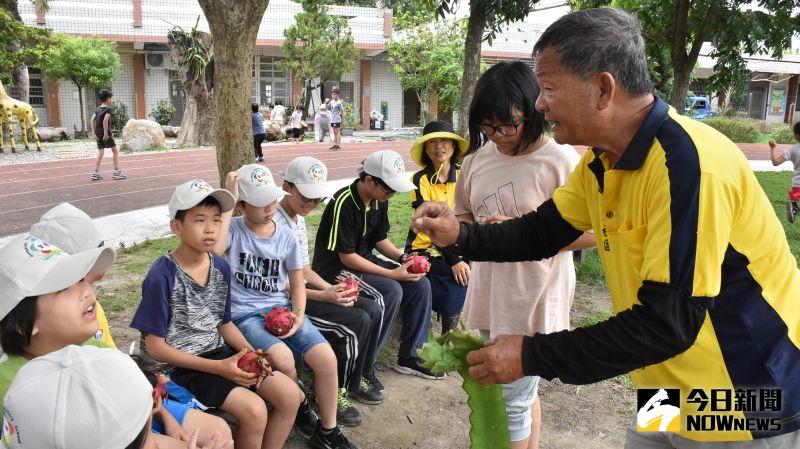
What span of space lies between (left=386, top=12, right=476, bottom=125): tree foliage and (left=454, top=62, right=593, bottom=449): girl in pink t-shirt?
20265 mm

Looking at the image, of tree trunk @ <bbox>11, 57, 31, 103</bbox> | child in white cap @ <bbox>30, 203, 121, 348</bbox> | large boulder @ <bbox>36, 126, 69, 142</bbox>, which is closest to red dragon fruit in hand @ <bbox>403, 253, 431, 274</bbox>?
child in white cap @ <bbox>30, 203, 121, 348</bbox>

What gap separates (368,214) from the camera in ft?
13.7

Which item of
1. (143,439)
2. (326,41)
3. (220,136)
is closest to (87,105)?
(326,41)

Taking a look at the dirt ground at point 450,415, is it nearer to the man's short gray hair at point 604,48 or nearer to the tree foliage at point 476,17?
the man's short gray hair at point 604,48

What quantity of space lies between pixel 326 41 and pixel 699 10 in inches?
730

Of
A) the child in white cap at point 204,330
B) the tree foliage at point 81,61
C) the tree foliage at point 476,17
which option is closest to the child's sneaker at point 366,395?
the child in white cap at point 204,330

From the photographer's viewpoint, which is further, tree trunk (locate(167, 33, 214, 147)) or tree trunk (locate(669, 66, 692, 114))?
tree trunk (locate(167, 33, 214, 147))

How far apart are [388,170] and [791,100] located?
39643 millimetres

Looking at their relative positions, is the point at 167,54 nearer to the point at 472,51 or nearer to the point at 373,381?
the point at 472,51

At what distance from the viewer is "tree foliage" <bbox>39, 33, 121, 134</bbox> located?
2058 centimetres

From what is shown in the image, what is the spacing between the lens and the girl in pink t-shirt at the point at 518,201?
2637mm

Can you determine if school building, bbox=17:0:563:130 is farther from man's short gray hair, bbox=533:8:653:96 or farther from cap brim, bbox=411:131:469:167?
man's short gray hair, bbox=533:8:653:96

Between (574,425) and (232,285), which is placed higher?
(232,285)

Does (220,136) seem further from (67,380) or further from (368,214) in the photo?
(67,380)
